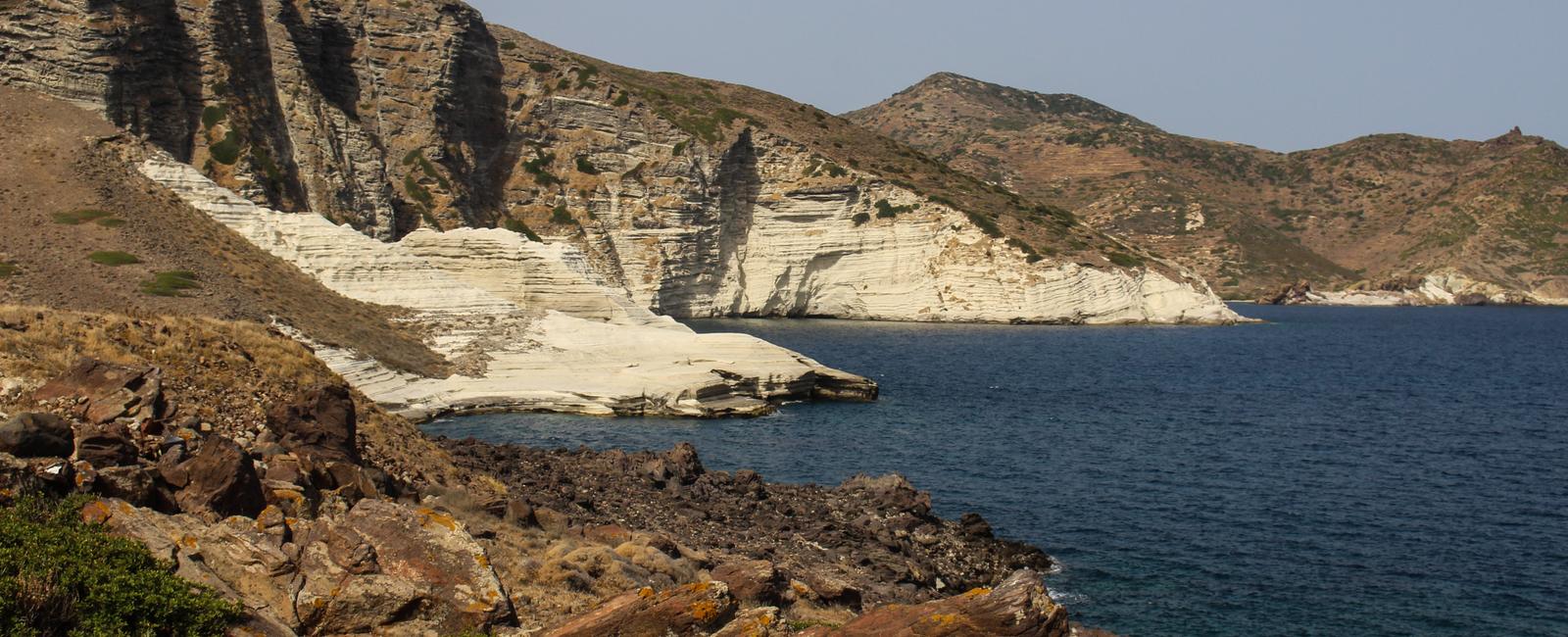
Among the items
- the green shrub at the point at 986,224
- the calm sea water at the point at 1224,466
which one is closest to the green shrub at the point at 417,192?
the calm sea water at the point at 1224,466

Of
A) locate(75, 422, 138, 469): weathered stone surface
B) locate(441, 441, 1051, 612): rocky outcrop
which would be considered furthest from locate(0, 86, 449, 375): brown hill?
locate(75, 422, 138, 469): weathered stone surface

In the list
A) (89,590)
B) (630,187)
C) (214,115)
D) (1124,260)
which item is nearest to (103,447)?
(89,590)

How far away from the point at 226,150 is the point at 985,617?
80359mm

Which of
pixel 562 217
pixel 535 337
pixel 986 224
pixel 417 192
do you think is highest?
pixel 986 224

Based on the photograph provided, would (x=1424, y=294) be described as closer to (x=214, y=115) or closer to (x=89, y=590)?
(x=214, y=115)

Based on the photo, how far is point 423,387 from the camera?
4853 centimetres

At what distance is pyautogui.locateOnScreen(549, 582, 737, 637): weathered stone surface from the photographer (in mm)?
13922

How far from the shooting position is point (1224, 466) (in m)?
41.2

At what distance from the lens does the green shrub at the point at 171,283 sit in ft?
144

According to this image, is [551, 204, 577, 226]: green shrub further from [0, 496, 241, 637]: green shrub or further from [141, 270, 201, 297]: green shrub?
[0, 496, 241, 637]: green shrub

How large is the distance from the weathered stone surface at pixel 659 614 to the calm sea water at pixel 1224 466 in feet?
41.3

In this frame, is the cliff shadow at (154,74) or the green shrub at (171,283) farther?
the cliff shadow at (154,74)

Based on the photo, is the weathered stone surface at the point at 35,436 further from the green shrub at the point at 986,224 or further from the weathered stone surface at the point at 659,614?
the green shrub at the point at 986,224

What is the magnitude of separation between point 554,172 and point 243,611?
10350 centimetres
